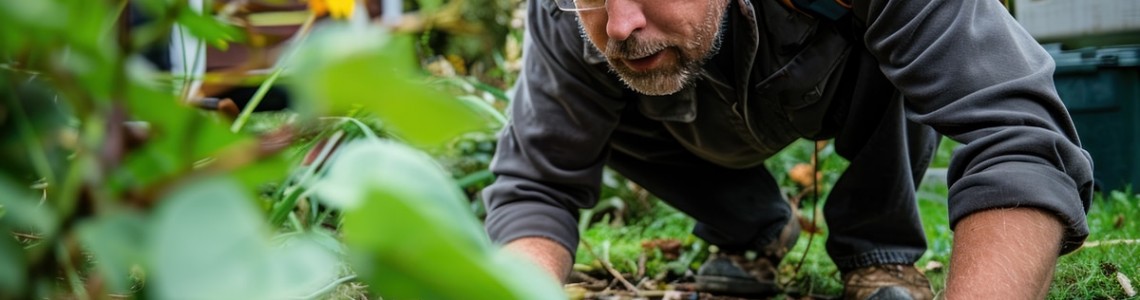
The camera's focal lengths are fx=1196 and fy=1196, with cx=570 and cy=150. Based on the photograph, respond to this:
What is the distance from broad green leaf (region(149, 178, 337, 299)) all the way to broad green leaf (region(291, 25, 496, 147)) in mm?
44

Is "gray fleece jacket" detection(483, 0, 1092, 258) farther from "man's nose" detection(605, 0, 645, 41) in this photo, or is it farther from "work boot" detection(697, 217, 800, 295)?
"work boot" detection(697, 217, 800, 295)

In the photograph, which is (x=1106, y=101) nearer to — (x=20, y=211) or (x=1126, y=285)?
(x=1126, y=285)

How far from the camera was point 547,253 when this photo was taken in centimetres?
207

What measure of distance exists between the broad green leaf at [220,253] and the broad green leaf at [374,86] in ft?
0.14

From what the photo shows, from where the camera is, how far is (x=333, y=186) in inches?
16.0

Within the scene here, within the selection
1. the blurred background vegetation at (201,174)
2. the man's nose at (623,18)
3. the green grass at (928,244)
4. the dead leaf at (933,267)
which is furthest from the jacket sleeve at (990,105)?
the blurred background vegetation at (201,174)

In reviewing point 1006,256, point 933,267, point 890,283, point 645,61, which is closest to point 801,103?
point 645,61

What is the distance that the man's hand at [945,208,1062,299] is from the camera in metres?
1.49

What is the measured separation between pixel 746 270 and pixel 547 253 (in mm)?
797

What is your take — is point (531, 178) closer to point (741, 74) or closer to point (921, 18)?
point (741, 74)

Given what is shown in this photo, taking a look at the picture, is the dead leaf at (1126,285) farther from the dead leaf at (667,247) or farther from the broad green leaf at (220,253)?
the broad green leaf at (220,253)

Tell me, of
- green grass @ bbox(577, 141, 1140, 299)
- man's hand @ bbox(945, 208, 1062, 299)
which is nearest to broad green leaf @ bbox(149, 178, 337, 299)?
man's hand @ bbox(945, 208, 1062, 299)

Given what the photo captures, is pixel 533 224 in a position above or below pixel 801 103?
below

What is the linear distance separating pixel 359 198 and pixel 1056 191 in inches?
53.4
